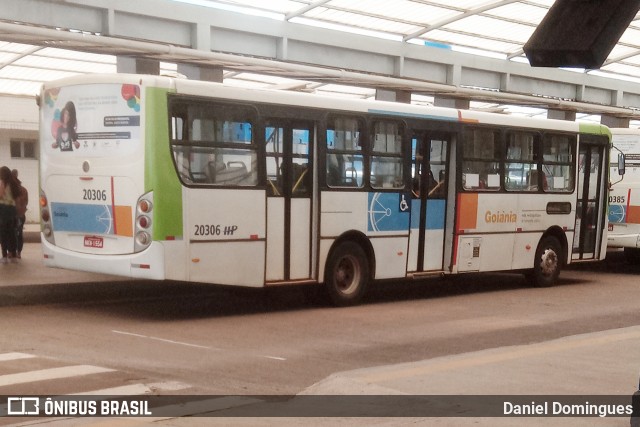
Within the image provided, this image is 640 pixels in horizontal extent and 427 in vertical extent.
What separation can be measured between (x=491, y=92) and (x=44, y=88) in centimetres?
1655

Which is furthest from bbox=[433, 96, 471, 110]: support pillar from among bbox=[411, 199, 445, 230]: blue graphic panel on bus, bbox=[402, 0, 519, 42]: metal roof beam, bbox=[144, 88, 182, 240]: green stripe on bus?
bbox=[144, 88, 182, 240]: green stripe on bus

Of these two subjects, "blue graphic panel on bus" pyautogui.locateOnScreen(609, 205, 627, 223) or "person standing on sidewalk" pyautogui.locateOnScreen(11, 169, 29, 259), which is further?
"blue graphic panel on bus" pyautogui.locateOnScreen(609, 205, 627, 223)

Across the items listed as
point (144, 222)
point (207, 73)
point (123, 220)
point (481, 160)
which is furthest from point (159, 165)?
point (207, 73)

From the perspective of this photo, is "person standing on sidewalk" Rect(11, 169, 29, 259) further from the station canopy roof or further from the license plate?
the license plate

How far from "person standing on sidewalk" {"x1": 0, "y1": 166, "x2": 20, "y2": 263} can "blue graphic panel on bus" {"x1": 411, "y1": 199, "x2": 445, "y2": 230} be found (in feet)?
23.6

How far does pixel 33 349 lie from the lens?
10.2 m

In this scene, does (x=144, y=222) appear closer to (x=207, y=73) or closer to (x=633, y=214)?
(x=207, y=73)

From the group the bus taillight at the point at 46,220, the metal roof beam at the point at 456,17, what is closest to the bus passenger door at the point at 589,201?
the metal roof beam at the point at 456,17

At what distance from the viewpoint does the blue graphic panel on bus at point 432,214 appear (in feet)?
52.6

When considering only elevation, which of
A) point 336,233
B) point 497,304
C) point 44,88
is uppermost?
point 44,88

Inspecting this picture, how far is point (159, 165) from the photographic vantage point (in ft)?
41.2

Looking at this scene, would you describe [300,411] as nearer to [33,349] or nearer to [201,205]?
[33,349]

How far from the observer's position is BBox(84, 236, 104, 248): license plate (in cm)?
1312

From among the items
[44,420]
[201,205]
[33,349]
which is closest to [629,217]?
[201,205]
